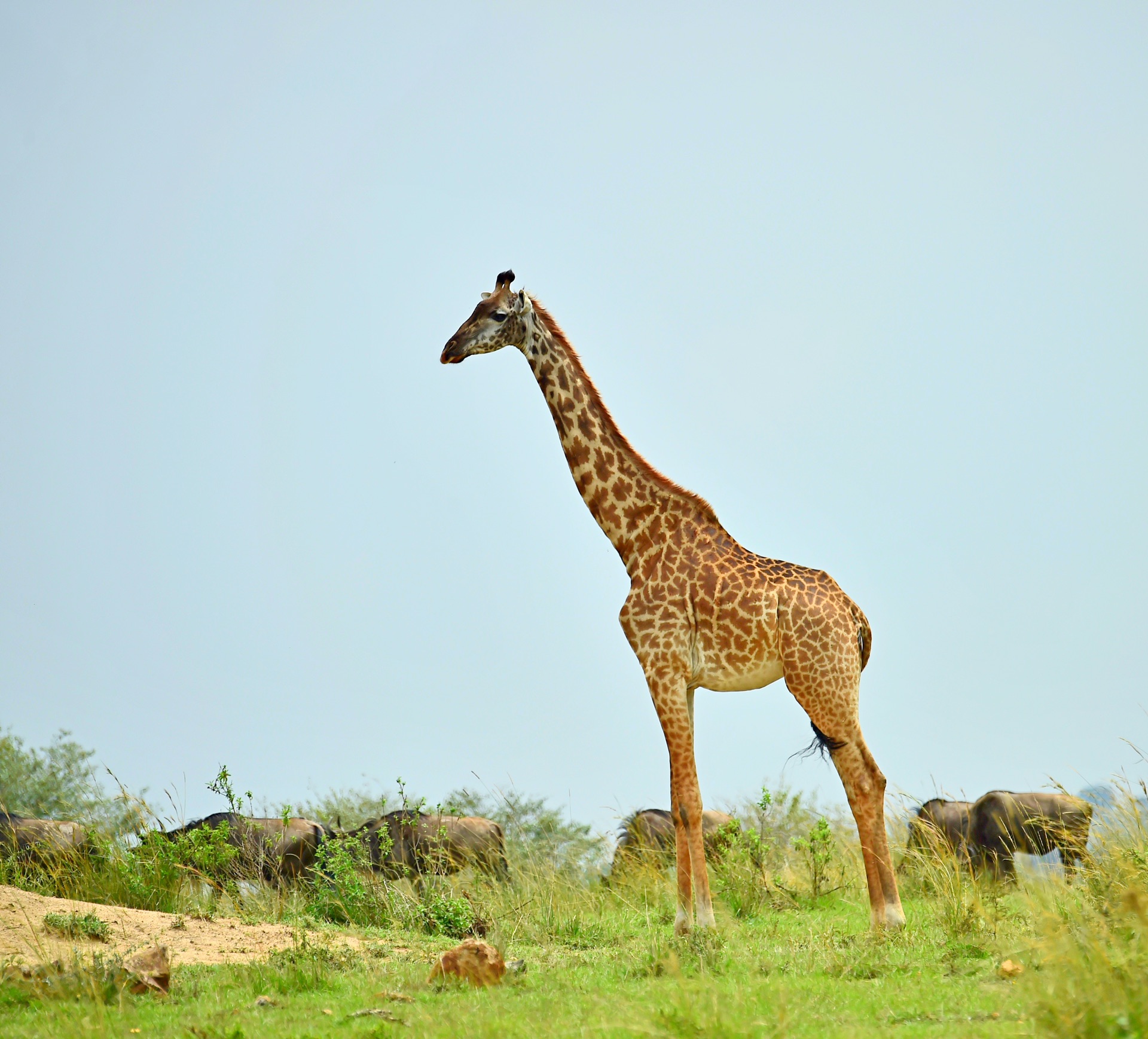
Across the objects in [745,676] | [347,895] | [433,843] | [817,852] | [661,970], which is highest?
[745,676]

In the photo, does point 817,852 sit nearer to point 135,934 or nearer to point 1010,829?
point 1010,829

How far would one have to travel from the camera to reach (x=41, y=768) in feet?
74.7

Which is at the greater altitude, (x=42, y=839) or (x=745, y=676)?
(x=745, y=676)

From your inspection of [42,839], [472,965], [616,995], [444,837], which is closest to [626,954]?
[472,965]

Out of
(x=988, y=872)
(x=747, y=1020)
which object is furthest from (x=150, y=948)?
(x=988, y=872)

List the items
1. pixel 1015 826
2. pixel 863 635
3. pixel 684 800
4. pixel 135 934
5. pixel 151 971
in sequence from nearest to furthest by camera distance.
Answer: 1. pixel 151 971
2. pixel 684 800
3. pixel 135 934
4. pixel 863 635
5. pixel 1015 826

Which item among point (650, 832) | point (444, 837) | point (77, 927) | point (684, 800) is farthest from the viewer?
point (650, 832)

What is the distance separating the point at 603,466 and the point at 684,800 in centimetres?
302

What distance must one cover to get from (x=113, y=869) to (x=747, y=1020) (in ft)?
26.7

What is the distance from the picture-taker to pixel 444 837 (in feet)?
41.3

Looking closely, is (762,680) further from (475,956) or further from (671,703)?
(475,956)

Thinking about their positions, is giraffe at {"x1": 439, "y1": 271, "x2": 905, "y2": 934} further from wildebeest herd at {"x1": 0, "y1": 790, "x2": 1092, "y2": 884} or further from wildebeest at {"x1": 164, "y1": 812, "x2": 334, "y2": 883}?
wildebeest at {"x1": 164, "y1": 812, "x2": 334, "y2": 883}

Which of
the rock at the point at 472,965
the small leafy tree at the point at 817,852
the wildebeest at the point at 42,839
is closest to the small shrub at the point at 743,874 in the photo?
the small leafy tree at the point at 817,852

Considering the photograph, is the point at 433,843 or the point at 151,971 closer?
the point at 151,971
